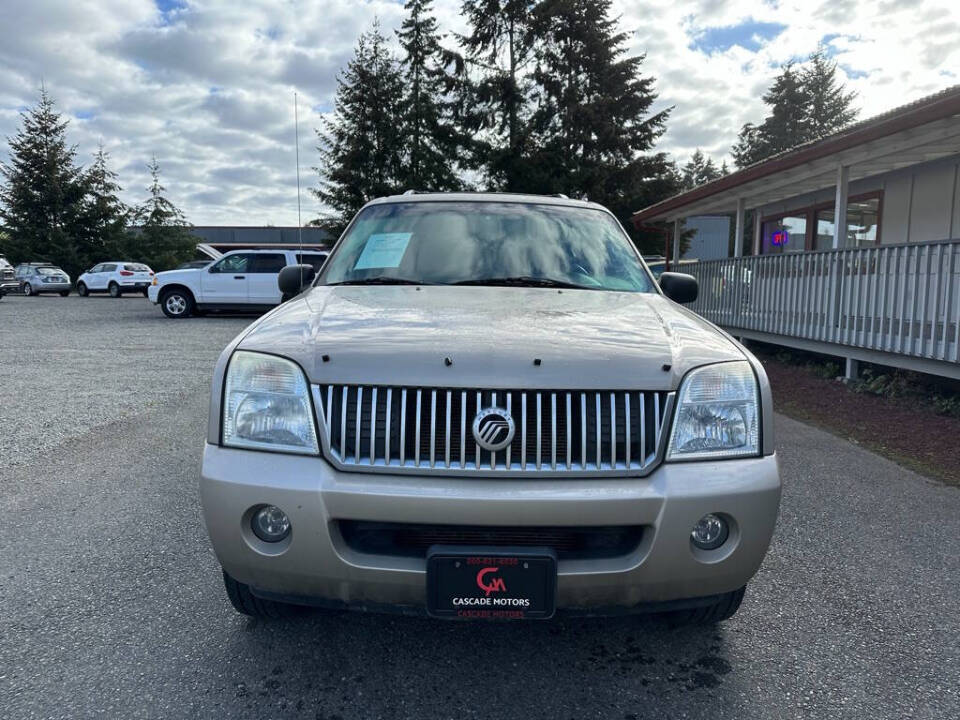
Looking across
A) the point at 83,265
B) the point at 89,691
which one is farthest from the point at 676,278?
the point at 83,265

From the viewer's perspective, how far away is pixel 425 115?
29953mm

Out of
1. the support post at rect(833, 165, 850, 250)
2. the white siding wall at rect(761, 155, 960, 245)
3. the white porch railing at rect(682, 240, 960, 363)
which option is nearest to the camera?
the white porch railing at rect(682, 240, 960, 363)

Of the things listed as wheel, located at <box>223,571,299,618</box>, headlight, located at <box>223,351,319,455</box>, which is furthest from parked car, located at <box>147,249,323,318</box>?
headlight, located at <box>223,351,319,455</box>

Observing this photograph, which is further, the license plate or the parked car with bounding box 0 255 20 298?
the parked car with bounding box 0 255 20 298

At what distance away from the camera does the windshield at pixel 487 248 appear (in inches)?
136

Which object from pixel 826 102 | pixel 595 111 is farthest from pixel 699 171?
pixel 595 111

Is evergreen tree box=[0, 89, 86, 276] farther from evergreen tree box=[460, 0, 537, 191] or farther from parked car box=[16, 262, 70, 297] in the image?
evergreen tree box=[460, 0, 537, 191]

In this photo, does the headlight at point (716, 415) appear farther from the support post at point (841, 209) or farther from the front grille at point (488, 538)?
the support post at point (841, 209)

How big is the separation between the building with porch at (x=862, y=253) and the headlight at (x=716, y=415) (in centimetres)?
567

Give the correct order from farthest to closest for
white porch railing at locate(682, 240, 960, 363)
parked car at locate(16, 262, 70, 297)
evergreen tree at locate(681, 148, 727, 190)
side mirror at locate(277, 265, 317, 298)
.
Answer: evergreen tree at locate(681, 148, 727, 190)
parked car at locate(16, 262, 70, 297)
white porch railing at locate(682, 240, 960, 363)
side mirror at locate(277, 265, 317, 298)

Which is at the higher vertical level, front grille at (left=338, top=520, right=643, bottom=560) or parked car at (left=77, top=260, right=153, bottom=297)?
parked car at (left=77, top=260, right=153, bottom=297)

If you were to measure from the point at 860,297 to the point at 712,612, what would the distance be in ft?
24.4

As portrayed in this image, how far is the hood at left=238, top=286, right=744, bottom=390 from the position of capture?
2.20 meters

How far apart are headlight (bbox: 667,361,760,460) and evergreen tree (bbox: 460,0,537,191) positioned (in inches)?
1039
